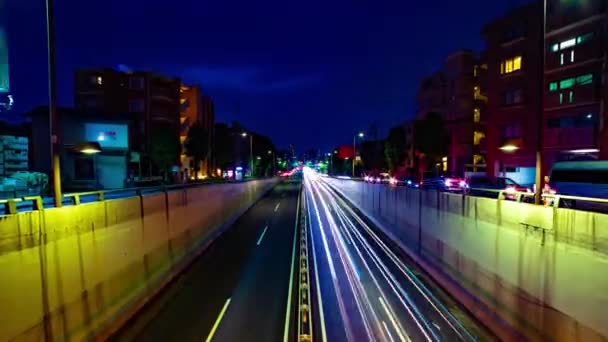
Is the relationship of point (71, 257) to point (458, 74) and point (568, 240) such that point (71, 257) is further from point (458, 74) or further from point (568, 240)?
point (458, 74)

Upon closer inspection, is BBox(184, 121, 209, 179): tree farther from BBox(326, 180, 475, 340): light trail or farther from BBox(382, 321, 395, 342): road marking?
BBox(382, 321, 395, 342): road marking

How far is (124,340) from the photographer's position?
365 inches

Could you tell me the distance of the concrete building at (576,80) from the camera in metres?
33.3

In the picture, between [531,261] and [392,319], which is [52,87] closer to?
[392,319]

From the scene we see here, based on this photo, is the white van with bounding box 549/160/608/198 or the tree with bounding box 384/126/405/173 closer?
the white van with bounding box 549/160/608/198

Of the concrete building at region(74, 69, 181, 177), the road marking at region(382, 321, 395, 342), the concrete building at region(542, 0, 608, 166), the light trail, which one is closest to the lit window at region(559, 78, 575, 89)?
the concrete building at region(542, 0, 608, 166)

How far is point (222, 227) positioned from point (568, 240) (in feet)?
70.5

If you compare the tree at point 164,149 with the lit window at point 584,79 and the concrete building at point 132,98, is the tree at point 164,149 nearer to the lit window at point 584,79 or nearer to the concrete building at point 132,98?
the concrete building at point 132,98

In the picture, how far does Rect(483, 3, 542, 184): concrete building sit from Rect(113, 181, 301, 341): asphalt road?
30953 millimetres

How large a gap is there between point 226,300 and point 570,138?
37.2m

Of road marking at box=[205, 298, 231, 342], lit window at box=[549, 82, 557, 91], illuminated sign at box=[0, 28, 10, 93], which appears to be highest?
lit window at box=[549, 82, 557, 91]

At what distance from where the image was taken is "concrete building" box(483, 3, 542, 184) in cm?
4038

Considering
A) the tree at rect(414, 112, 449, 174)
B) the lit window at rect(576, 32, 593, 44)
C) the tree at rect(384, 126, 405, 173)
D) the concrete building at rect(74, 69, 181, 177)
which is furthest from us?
the tree at rect(384, 126, 405, 173)

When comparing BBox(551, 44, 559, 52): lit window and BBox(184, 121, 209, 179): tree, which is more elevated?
BBox(551, 44, 559, 52): lit window
